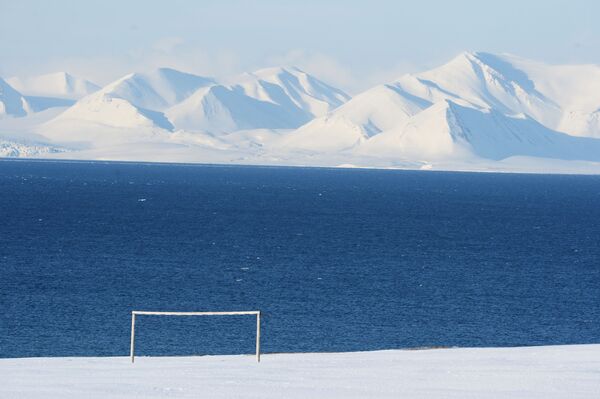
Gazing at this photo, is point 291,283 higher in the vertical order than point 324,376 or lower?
lower

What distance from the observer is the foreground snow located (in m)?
26.2

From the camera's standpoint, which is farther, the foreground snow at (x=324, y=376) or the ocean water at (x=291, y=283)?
the ocean water at (x=291, y=283)

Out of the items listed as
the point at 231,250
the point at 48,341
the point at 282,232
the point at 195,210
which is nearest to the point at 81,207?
the point at 195,210

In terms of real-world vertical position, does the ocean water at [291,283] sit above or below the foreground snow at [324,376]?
below

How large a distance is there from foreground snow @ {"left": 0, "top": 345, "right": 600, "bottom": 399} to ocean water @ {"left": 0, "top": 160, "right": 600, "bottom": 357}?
22.2 meters

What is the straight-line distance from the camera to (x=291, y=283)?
82438 millimetres

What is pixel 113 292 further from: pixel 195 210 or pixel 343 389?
pixel 195 210

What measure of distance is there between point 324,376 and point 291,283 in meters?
53.6

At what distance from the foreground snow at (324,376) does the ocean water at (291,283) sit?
73.0ft

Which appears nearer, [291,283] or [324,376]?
[324,376]

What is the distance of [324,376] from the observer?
94.7 ft

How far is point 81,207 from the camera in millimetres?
174500

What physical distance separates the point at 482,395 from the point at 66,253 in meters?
79.1

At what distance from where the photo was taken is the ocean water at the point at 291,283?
2336 inches
